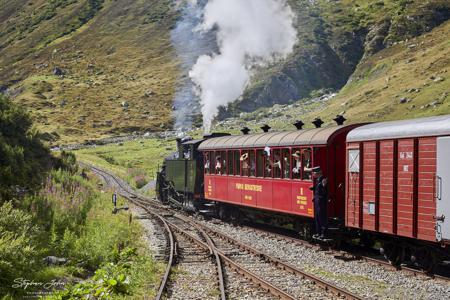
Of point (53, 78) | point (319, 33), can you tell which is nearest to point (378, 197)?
point (319, 33)

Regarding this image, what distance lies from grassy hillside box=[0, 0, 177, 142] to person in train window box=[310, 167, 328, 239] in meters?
82.4

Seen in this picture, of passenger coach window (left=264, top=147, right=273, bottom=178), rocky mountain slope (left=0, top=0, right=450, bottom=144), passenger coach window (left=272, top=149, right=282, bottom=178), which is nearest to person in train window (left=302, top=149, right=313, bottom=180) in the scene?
passenger coach window (left=272, top=149, right=282, bottom=178)

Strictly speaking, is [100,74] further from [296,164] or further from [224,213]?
[296,164]

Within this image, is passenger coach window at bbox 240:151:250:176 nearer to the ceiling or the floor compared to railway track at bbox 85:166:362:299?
nearer to the ceiling

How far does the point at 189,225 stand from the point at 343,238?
9536 millimetres

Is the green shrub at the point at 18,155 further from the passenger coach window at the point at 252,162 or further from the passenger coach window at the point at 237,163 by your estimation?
the passenger coach window at the point at 252,162

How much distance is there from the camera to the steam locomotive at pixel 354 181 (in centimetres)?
1268

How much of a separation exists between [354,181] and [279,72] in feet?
296

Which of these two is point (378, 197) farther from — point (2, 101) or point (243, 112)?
point (243, 112)

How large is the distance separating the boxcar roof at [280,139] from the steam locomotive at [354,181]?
0.12 feet

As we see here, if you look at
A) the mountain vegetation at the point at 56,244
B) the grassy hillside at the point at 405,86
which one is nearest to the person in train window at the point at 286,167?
the mountain vegetation at the point at 56,244

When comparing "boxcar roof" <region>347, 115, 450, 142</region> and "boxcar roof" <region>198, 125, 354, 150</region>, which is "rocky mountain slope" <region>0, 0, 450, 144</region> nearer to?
"boxcar roof" <region>198, 125, 354, 150</region>

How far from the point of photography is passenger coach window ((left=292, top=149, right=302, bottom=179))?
1839cm

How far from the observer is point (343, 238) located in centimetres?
1716
